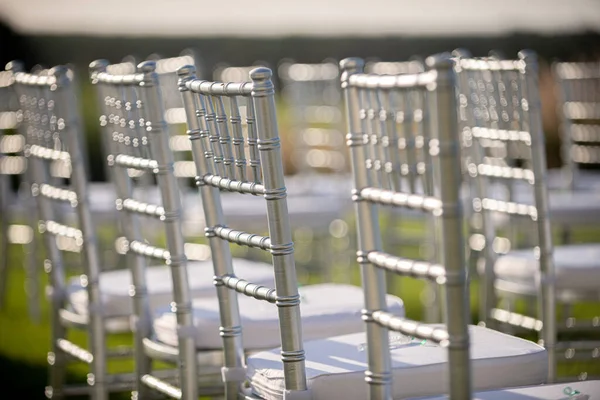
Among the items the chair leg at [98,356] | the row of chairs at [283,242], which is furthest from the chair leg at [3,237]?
the chair leg at [98,356]

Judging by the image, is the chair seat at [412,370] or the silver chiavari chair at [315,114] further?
the silver chiavari chair at [315,114]

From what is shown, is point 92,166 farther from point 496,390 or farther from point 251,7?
point 496,390

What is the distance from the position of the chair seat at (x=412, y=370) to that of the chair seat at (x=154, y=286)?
2.66 feet

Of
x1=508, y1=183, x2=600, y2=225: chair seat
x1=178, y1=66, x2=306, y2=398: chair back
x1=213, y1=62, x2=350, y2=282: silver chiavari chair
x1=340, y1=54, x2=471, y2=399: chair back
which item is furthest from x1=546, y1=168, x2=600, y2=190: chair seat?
x1=340, y1=54, x2=471, y2=399: chair back

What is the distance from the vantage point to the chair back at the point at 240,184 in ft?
5.74

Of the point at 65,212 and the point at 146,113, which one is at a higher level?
the point at 146,113

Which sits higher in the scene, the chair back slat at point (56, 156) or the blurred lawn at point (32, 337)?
the chair back slat at point (56, 156)

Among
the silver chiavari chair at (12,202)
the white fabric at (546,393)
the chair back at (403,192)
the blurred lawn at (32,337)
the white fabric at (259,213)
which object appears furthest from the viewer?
the silver chiavari chair at (12,202)

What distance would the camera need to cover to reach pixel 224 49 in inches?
466

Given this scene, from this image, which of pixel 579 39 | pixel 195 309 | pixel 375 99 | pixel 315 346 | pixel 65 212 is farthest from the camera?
pixel 579 39

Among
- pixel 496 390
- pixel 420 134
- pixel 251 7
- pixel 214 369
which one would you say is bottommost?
pixel 214 369

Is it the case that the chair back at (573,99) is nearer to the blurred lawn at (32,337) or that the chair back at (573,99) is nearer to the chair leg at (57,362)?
the blurred lawn at (32,337)

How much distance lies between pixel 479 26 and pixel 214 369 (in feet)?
26.1

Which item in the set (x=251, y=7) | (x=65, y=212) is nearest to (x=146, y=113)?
(x=65, y=212)
